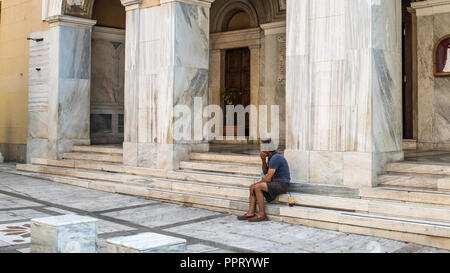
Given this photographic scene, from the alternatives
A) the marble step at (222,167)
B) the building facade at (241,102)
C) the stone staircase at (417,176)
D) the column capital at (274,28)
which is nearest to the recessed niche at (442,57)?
the building facade at (241,102)

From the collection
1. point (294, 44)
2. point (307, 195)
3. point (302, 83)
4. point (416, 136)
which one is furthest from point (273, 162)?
point (416, 136)

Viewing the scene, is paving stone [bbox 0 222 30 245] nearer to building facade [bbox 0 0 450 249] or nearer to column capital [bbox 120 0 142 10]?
building facade [bbox 0 0 450 249]

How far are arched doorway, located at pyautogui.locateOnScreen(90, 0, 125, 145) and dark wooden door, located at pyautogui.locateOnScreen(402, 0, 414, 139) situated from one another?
806 cm

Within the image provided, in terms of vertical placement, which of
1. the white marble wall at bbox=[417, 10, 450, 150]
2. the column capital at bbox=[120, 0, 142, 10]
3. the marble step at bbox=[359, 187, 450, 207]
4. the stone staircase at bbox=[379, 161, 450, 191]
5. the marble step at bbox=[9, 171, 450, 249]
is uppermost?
the column capital at bbox=[120, 0, 142, 10]

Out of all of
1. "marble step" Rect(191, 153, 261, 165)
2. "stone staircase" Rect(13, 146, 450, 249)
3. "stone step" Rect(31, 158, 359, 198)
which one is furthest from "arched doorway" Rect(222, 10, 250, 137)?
"stone step" Rect(31, 158, 359, 198)

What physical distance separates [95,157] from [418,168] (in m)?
7.82

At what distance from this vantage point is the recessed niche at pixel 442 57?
1090cm

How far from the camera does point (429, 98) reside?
36.7 ft

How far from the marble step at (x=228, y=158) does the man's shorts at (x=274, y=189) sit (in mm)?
1636

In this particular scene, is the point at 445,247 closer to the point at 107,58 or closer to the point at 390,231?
the point at 390,231

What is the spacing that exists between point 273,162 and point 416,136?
560 centimetres

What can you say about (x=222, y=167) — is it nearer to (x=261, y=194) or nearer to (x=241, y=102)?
(x=261, y=194)

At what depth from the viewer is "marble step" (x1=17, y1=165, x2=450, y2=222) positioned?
6.34m

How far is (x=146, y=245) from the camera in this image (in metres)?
4.26
